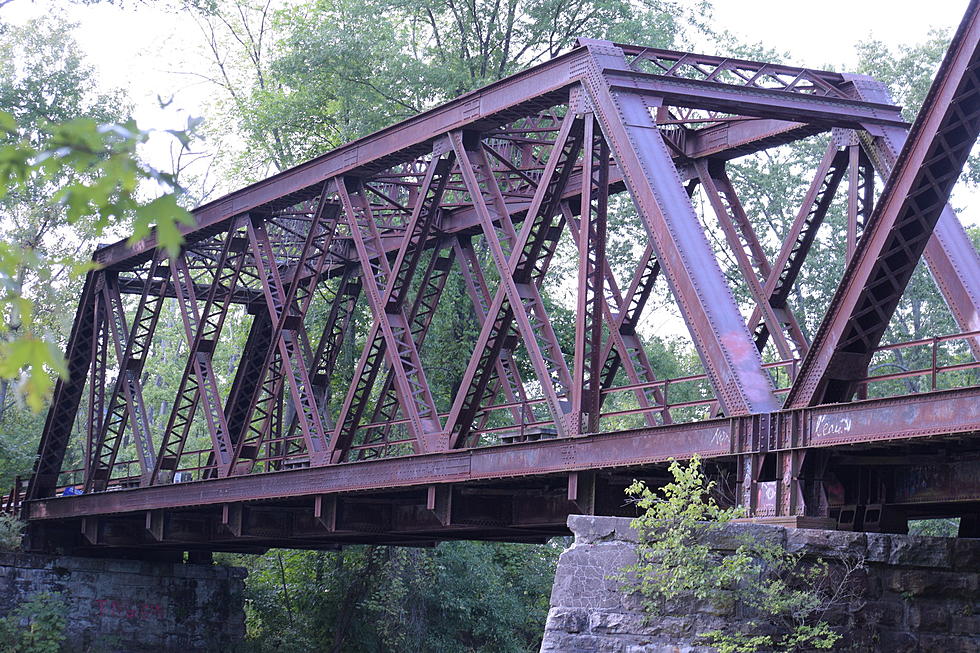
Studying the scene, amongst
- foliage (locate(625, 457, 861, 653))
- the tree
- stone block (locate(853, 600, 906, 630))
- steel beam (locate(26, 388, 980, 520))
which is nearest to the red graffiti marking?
the tree

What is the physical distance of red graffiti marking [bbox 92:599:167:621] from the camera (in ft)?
113

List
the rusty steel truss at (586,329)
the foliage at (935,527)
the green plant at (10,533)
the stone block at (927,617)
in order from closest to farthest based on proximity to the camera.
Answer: the stone block at (927,617)
the rusty steel truss at (586,329)
the green plant at (10,533)
the foliage at (935,527)

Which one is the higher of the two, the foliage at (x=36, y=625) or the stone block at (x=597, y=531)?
the foliage at (x=36, y=625)

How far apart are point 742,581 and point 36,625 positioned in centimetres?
2435

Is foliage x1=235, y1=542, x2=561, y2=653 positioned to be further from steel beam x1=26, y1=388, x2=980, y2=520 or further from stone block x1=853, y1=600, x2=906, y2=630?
stone block x1=853, y1=600, x2=906, y2=630

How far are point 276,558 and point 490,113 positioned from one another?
22.5 metres

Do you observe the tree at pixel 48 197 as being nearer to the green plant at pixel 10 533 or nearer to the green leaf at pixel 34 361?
the green leaf at pixel 34 361

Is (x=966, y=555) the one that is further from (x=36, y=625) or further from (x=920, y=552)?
(x=36, y=625)

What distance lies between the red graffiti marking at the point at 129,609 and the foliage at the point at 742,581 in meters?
25.7

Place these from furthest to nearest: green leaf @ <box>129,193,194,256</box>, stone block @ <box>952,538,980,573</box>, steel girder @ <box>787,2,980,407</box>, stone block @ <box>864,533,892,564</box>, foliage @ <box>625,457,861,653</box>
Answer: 1. steel girder @ <box>787,2,980,407</box>
2. stone block @ <box>952,538,980,573</box>
3. stone block @ <box>864,533,892,564</box>
4. foliage @ <box>625,457,861,653</box>
5. green leaf @ <box>129,193,194,256</box>

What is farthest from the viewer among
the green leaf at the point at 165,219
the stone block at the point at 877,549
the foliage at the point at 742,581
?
the stone block at the point at 877,549

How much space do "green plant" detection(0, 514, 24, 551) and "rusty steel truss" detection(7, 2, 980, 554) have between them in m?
0.55

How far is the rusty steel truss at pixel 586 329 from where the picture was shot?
13461 millimetres

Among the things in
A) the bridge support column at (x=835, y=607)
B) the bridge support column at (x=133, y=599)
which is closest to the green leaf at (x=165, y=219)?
the bridge support column at (x=835, y=607)
